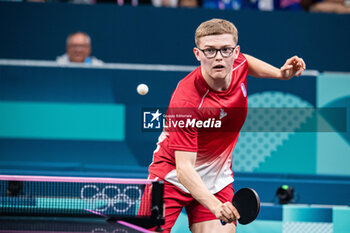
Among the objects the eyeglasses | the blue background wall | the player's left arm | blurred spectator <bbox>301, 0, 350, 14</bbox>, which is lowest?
the blue background wall

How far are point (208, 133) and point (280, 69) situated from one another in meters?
0.70

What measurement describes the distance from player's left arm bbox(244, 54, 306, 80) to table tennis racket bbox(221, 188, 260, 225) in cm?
95

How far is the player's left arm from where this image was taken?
11.7ft

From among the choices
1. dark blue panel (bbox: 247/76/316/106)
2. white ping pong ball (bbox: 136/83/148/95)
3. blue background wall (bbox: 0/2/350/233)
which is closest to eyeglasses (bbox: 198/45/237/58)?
white ping pong ball (bbox: 136/83/148/95)

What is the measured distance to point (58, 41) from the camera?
669cm

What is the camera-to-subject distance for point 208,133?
3.55 metres

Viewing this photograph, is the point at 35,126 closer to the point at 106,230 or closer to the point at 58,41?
the point at 58,41

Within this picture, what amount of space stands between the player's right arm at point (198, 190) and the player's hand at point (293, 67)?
0.93 metres

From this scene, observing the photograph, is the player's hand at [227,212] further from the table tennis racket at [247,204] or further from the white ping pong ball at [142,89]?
the white ping pong ball at [142,89]

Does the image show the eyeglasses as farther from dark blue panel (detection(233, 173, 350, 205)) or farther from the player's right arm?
dark blue panel (detection(233, 173, 350, 205))

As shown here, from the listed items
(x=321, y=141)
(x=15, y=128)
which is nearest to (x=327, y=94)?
(x=321, y=141)

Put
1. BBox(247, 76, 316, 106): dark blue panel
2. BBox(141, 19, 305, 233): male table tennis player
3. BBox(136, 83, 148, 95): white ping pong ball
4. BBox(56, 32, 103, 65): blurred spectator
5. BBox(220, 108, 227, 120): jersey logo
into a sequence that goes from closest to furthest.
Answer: BBox(141, 19, 305, 233): male table tennis player, BBox(220, 108, 227, 120): jersey logo, BBox(136, 83, 148, 95): white ping pong ball, BBox(247, 76, 316, 106): dark blue panel, BBox(56, 32, 103, 65): blurred spectator

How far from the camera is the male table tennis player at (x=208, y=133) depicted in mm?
3232

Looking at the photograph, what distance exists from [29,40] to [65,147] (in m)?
1.75
